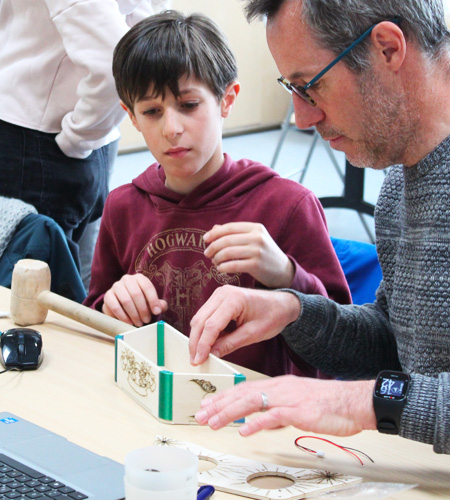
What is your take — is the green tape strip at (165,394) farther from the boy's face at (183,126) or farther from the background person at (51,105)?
the background person at (51,105)

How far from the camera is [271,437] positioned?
45.9 inches

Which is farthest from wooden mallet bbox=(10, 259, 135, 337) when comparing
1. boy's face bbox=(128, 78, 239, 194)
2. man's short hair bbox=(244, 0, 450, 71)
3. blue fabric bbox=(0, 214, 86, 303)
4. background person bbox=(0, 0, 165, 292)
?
man's short hair bbox=(244, 0, 450, 71)

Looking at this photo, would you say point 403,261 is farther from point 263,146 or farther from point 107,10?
point 263,146

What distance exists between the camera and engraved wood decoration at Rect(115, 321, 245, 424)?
1.17m

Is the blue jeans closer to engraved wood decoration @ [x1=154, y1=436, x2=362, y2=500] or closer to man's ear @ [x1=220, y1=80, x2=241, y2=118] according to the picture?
man's ear @ [x1=220, y1=80, x2=241, y2=118]

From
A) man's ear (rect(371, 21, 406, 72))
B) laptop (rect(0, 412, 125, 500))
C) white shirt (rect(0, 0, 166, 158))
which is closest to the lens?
laptop (rect(0, 412, 125, 500))

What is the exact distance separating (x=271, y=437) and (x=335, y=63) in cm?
58

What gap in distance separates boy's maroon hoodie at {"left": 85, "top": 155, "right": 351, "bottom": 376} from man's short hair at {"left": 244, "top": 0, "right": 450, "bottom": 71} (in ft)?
1.65

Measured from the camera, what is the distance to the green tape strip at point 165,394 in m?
1.17

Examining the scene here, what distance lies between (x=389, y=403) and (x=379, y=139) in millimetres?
462

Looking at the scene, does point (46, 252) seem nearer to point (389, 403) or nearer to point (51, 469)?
point (51, 469)

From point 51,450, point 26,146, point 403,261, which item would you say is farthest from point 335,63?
point 26,146

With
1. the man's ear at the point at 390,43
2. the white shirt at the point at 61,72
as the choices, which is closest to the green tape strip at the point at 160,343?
the man's ear at the point at 390,43

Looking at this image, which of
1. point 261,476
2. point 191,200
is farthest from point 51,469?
point 191,200
